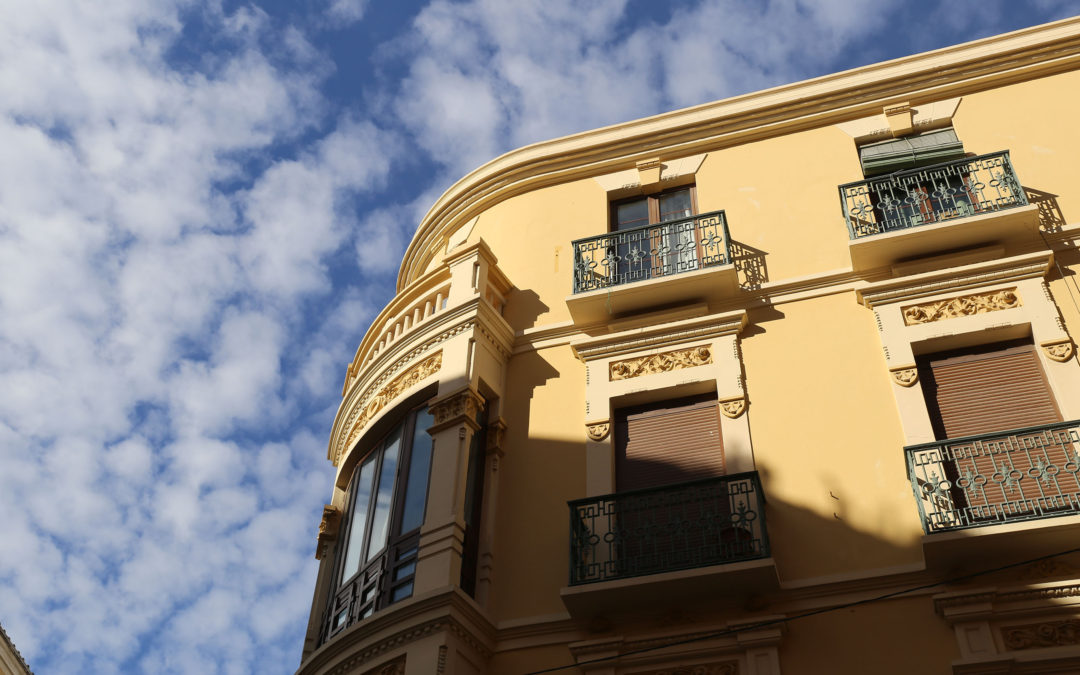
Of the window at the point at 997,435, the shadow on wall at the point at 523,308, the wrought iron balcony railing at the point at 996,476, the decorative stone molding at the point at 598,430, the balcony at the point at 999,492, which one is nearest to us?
the balcony at the point at 999,492

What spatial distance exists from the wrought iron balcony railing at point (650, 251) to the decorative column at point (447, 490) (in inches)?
84.9

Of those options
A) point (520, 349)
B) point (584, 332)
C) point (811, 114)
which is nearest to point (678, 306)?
point (584, 332)

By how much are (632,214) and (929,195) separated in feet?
12.1

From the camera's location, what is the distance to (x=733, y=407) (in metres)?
9.97

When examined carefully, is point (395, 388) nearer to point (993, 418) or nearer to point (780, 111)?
point (780, 111)

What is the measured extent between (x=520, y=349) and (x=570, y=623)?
3635 millimetres

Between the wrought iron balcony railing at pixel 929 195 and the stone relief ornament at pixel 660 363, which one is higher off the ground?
the wrought iron balcony railing at pixel 929 195

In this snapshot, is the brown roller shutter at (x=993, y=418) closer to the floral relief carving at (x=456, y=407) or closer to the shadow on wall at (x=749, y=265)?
the shadow on wall at (x=749, y=265)

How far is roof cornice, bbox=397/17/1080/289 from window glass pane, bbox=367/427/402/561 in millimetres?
4151

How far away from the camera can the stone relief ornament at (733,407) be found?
32.5 ft

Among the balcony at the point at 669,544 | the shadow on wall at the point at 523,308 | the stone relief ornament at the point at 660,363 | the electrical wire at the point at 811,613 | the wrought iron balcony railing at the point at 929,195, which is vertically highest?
the wrought iron balcony railing at the point at 929,195

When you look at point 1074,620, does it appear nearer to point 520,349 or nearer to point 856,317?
point 856,317

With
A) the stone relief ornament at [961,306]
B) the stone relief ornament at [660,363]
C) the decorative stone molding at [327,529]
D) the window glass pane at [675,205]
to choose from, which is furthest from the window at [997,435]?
the decorative stone molding at [327,529]

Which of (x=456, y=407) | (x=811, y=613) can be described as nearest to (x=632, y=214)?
(x=456, y=407)
